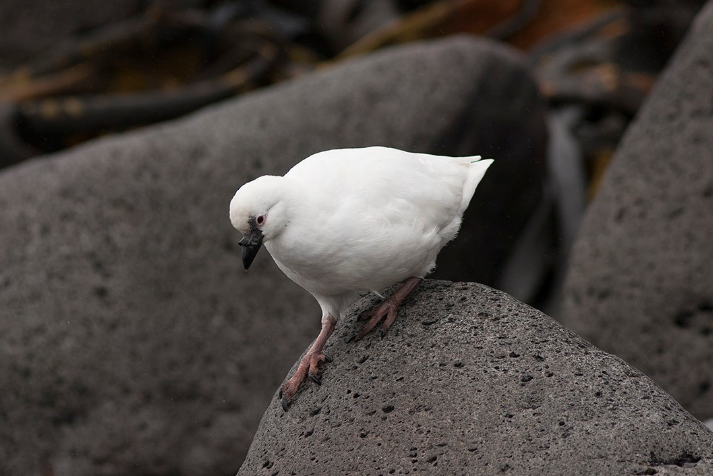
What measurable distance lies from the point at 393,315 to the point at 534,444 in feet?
3.62

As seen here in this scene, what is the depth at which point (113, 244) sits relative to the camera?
281 inches

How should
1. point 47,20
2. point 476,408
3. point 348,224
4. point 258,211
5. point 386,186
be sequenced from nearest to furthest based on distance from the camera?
point 476,408
point 258,211
point 348,224
point 386,186
point 47,20

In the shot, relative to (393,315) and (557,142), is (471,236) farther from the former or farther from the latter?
(393,315)

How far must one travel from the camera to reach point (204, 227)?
23.8 feet

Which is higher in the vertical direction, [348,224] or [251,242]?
[251,242]

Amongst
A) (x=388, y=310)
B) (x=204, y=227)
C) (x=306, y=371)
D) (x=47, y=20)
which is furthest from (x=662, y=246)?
(x=47, y=20)

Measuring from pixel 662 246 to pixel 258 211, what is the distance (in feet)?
12.4

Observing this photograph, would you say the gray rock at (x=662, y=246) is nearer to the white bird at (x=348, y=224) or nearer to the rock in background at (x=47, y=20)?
the white bird at (x=348, y=224)

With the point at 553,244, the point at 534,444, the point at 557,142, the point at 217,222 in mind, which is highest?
the point at 217,222

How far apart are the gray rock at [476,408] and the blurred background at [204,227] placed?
2.67 meters

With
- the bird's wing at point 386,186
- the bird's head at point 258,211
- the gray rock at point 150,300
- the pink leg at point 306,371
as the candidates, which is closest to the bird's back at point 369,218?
the bird's wing at point 386,186

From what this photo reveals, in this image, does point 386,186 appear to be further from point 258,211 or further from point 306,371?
point 306,371

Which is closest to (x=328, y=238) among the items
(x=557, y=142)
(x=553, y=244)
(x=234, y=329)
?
(x=234, y=329)

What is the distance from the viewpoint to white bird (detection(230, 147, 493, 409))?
4164 millimetres
